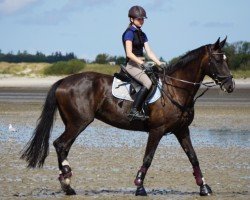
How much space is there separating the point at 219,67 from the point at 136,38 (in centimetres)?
145

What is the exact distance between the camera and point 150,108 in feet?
38.9

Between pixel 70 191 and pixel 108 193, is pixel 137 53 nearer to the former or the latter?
pixel 108 193

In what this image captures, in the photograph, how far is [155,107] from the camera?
1184 centimetres

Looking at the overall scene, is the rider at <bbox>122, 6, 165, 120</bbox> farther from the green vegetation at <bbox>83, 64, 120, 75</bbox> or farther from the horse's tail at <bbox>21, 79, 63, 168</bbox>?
the green vegetation at <bbox>83, 64, 120, 75</bbox>

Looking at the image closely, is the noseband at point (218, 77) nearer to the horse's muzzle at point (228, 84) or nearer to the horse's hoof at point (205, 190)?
the horse's muzzle at point (228, 84)

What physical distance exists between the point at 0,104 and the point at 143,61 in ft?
74.6

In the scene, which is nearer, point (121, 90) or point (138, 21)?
point (138, 21)

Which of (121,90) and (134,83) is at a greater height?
(134,83)

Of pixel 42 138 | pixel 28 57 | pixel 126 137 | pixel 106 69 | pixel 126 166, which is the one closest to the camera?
pixel 42 138

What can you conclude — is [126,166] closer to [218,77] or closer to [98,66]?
[218,77]

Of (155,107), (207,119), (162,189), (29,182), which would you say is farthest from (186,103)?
(207,119)

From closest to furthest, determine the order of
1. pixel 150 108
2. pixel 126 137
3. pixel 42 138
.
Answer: pixel 150 108 → pixel 42 138 → pixel 126 137

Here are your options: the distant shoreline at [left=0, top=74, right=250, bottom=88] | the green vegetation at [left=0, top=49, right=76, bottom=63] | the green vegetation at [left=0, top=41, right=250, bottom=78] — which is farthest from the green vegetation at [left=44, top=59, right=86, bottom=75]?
the green vegetation at [left=0, top=49, right=76, bottom=63]

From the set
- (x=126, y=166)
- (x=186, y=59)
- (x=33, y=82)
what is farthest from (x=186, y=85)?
(x=33, y=82)
